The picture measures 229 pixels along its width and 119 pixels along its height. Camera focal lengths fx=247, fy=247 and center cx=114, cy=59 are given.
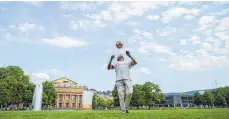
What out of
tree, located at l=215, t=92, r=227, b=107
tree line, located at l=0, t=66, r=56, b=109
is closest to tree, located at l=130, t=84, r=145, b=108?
tree line, located at l=0, t=66, r=56, b=109

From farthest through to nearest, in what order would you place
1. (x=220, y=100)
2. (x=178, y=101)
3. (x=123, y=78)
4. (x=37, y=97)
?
1. (x=178, y=101)
2. (x=220, y=100)
3. (x=37, y=97)
4. (x=123, y=78)

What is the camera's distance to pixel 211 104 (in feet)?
389

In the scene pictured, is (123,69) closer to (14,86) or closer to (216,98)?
(14,86)

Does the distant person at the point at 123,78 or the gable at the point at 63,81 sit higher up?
the gable at the point at 63,81

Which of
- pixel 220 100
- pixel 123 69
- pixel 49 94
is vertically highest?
pixel 49 94

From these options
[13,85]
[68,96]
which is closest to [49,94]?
[13,85]

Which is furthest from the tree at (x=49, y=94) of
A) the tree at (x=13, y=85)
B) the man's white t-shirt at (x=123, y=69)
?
the man's white t-shirt at (x=123, y=69)

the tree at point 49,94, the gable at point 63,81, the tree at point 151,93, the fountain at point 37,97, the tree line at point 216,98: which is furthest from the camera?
the gable at point 63,81

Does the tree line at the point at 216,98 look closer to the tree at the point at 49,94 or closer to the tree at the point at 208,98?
the tree at the point at 208,98

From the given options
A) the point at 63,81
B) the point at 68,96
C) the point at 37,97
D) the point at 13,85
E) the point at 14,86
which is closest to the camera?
the point at 37,97

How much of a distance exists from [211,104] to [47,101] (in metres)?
80.6

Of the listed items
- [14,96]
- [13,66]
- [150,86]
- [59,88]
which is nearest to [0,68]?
[13,66]

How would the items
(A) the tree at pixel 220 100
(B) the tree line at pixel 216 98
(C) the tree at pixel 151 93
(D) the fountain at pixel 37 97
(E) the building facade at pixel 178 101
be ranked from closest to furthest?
(D) the fountain at pixel 37 97 → (C) the tree at pixel 151 93 → (A) the tree at pixel 220 100 → (B) the tree line at pixel 216 98 → (E) the building facade at pixel 178 101

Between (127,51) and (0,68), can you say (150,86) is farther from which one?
(127,51)
